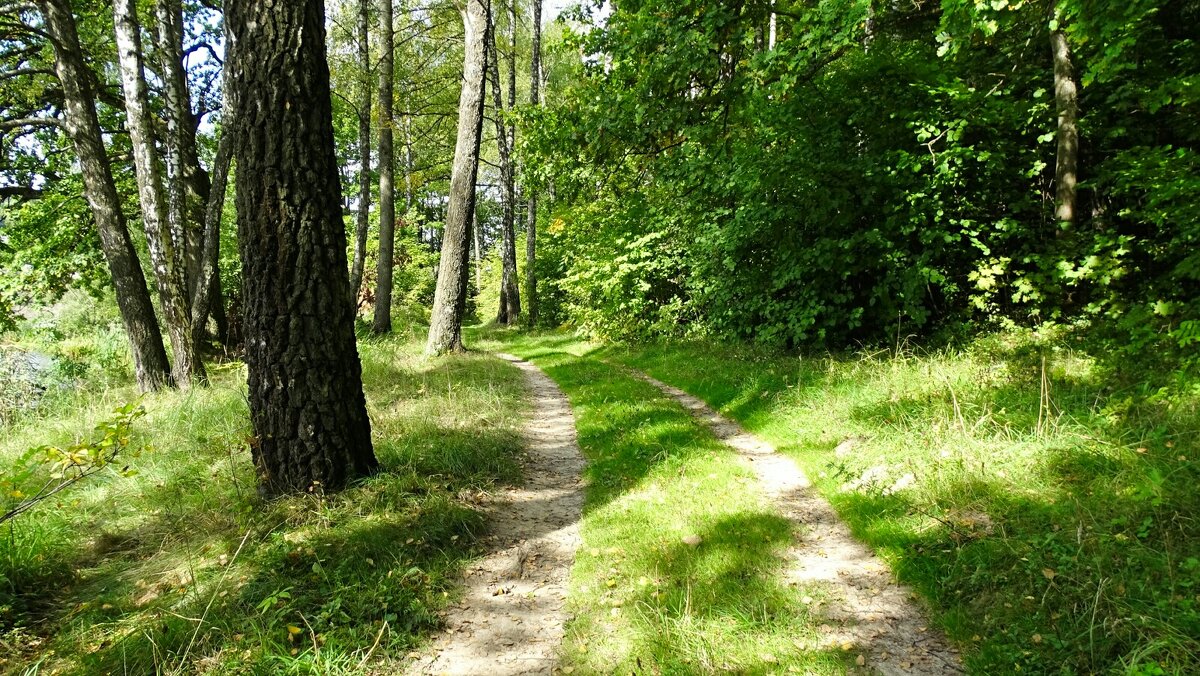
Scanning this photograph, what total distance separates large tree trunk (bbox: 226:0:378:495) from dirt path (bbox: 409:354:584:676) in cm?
142

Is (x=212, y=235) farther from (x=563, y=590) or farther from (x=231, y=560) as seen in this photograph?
(x=563, y=590)

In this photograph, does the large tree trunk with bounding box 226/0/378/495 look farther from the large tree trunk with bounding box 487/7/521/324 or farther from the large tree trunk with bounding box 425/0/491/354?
the large tree trunk with bounding box 487/7/521/324

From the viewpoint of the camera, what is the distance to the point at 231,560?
3234 millimetres

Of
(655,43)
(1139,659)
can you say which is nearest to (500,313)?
(655,43)

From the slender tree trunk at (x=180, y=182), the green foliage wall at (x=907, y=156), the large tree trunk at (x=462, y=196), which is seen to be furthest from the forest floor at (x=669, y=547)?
the large tree trunk at (x=462, y=196)

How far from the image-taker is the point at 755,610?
3.03 m

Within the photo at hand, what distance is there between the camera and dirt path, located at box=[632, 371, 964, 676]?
2.69m

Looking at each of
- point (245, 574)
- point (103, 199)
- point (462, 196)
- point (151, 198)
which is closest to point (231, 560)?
point (245, 574)

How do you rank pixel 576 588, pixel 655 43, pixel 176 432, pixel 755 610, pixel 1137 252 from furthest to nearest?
pixel 655 43, pixel 1137 252, pixel 176 432, pixel 576 588, pixel 755 610

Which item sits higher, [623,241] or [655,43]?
[655,43]

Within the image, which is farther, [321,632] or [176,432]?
[176,432]

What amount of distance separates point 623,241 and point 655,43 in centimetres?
716

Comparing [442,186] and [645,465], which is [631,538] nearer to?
[645,465]

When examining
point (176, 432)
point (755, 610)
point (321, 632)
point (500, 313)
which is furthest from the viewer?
point (500, 313)
